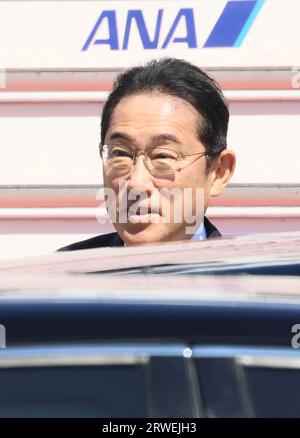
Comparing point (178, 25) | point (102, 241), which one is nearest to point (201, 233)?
point (102, 241)

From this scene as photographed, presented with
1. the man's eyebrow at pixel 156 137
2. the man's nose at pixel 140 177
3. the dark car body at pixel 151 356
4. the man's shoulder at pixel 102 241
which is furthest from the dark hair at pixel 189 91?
the dark car body at pixel 151 356

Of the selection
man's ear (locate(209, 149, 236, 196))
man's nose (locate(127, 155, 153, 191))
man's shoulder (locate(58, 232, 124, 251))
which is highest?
man's ear (locate(209, 149, 236, 196))

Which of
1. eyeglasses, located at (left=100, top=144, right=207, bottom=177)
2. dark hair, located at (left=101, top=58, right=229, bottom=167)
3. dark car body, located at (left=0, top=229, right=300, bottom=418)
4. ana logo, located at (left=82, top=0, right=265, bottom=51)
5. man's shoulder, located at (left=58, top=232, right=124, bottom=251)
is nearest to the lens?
dark car body, located at (left=0, top=229, right=300, bottom=418)

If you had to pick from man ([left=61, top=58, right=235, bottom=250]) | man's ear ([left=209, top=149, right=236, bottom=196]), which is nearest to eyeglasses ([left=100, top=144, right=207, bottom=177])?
man ([left=61, top=58, right=235, bottom=250])

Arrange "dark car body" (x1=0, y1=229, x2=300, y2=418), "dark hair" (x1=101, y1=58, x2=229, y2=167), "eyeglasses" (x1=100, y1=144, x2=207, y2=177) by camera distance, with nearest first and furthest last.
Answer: "dark car body" (x1=0, y1=229, x2=300, y2=418) < "eyeglasses" (x1=100, y1=144, x2=207, y2=177) < "dark hair" (x1=101, y1=58, x2=229, y2=167)

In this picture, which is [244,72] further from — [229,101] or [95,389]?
[95,389]

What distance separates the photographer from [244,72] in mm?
4867

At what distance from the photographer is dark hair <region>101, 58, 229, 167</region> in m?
3.59

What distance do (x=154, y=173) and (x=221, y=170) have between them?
0.30 meters

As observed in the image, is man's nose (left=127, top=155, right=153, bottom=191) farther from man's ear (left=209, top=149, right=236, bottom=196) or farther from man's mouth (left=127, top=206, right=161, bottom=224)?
man's ear (left=209, top=149, right=236, bottom=196)

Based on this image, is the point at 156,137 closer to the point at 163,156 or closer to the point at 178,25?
the point at 163,156

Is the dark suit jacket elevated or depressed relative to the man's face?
depressed

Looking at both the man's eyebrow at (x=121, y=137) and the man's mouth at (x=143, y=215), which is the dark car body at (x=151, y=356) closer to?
the man's mouth at (x=143, y=215)

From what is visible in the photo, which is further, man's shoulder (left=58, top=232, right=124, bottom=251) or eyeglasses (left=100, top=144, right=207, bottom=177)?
eyeglasses (left=100, top=144, right=207, bottom=177)
